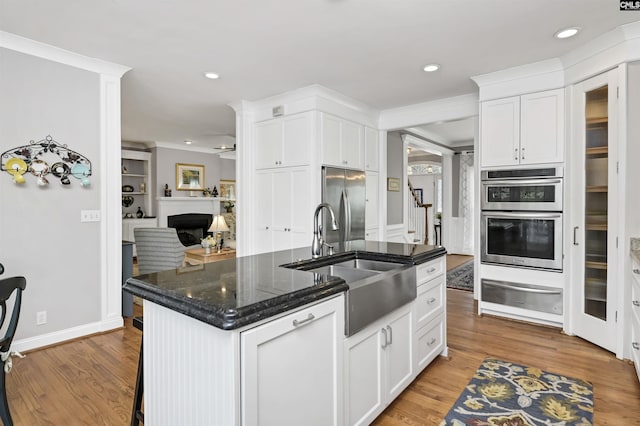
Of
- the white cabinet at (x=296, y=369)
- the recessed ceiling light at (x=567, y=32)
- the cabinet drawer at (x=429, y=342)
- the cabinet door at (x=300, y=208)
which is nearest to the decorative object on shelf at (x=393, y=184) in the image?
the cabinet door at (x=300, y=208)

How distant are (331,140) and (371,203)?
1264mm

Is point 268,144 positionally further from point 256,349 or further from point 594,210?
point 256,349

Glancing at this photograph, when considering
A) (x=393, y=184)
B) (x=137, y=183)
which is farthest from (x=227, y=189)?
(x=393, y=184)

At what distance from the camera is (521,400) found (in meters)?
2.18

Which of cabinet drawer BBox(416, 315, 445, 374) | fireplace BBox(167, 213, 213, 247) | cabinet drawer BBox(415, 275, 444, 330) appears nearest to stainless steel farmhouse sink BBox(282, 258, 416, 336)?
cabinet drawer BBox(415, 275, 444, 330)

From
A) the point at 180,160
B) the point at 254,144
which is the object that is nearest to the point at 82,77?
the point at 254,144

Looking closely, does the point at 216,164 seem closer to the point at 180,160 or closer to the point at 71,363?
the point at 180,160

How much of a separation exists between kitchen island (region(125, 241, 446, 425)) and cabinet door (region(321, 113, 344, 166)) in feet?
8.22

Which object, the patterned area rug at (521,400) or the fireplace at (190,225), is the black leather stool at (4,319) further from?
the fireplace at (190,225)

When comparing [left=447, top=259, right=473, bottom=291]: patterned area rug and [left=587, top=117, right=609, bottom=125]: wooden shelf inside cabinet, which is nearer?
[left=587, top=117, right=609, bottom=125]: wooden shelf inside cabinet

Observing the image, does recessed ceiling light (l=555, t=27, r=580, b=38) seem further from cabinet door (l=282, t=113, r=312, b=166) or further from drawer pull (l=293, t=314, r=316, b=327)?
drawer pull (l=293, t=314, r=316, b=327)

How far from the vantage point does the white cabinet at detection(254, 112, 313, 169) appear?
13.7 feet

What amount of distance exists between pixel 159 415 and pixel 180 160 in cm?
764

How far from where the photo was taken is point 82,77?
3.25 meters
